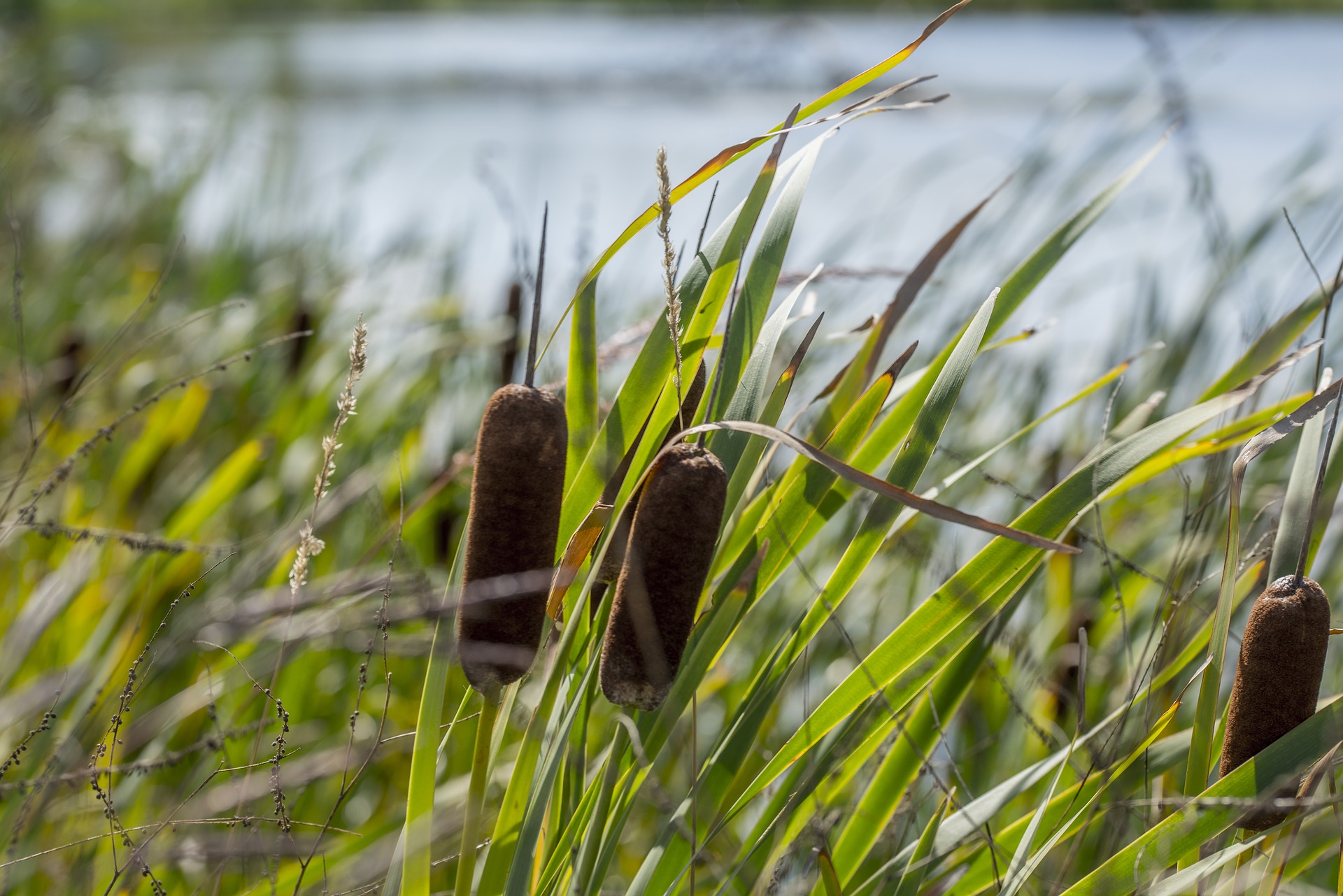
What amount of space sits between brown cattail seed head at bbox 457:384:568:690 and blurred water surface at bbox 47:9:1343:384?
1.00ft

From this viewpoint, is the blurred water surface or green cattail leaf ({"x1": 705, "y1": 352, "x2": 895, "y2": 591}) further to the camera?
the blurred water surface

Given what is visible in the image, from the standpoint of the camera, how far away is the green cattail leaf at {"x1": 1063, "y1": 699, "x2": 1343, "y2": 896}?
0.53 m

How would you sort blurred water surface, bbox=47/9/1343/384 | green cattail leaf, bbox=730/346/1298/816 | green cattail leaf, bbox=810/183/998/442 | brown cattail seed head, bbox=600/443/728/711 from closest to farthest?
brown cattail seed head, bbox=600/443/728/711 < green cattail leaf, bbox=730/346/1298/816 < green cattail leaf, bbox=810/183/998/442 < blurred water surface, bbox=47/9/1343/384

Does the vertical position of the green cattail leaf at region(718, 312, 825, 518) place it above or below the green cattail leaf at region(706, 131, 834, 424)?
below

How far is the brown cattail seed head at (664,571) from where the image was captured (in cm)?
49

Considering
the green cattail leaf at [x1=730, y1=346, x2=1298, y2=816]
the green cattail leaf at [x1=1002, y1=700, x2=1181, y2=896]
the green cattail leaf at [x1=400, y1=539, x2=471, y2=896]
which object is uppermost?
the green cattail leaf at [x1=730, y1=346, x2=1298, y2=816]

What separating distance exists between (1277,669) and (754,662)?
0.59 m

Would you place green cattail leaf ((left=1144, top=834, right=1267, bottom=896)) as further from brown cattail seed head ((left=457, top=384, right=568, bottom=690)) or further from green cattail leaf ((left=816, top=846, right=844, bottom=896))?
brown cattail seed head ((left=457, top=384, right=568, bottom=690))

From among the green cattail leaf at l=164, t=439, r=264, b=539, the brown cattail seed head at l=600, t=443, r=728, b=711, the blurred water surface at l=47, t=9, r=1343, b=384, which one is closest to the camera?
the brown cattail seed head at l=600, t=443, r=728, b=711

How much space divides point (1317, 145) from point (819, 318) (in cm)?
156

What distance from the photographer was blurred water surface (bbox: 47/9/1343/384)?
5.41ft

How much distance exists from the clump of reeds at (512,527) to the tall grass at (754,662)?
0.03 metres

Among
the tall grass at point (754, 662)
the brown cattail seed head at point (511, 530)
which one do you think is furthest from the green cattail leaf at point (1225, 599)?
the brown cattail seed head at point (511, 530)

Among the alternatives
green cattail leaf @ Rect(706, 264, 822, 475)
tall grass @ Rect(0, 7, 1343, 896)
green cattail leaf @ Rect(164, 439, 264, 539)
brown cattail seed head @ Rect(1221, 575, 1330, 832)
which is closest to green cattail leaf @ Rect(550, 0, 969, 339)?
tall grass @ Rect(0, 7, 1343, 896)
